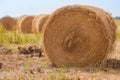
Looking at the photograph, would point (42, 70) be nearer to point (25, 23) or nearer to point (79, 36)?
point (79, 36)

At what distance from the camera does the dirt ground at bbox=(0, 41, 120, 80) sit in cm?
718

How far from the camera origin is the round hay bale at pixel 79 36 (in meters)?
8.47

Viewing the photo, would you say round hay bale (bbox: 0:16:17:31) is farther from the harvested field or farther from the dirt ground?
the harvested field

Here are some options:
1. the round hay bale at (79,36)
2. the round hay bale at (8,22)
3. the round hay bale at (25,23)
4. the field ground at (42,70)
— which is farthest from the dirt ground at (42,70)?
the round hay bale at (8,22)

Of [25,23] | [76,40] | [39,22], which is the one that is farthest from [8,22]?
[76,40]

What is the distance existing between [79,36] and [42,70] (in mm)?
1336

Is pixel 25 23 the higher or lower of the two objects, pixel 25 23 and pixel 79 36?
the lower

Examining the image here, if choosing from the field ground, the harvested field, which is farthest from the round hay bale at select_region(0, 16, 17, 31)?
the harvested field

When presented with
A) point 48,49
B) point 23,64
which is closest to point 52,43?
point 48,49

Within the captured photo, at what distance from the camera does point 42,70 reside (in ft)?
26.2

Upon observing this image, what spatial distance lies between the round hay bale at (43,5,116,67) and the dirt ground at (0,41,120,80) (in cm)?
34

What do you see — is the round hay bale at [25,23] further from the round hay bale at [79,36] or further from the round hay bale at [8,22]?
the round hay bale at [79,36]

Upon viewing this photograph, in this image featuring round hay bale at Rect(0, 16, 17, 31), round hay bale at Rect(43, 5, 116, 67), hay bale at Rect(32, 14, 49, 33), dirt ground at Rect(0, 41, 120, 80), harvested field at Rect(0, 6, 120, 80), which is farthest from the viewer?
round hay bale at Rect(0, 16, 17, 31)

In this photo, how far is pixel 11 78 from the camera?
7.06 meters
